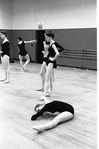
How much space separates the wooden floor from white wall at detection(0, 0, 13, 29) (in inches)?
335

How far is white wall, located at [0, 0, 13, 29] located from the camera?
14.1m

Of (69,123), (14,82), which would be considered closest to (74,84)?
(14,82)

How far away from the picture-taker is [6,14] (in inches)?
564

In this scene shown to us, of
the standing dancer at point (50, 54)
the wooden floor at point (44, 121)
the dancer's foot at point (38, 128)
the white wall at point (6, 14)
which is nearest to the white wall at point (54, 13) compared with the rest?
the white wall at point (6, 14)

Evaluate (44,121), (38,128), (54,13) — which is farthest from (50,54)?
(54,13)

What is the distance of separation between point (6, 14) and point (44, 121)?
39.0ft

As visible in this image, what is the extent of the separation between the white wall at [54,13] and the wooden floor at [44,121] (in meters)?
4.90

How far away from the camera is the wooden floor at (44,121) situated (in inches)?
117

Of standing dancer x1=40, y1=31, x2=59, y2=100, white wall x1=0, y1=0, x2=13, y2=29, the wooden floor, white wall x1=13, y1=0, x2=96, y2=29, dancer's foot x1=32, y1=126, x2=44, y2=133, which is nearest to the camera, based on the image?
the wooden floor

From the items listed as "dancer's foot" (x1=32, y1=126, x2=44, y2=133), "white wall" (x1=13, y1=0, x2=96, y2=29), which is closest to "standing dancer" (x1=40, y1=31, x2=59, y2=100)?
"dancer's foot" (x1=32, y1=126, x2=44, y2=133)

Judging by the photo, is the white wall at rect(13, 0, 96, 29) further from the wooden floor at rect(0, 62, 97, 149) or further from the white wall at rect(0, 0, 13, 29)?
the wooden floor at rect(0, 62, 97, 149)

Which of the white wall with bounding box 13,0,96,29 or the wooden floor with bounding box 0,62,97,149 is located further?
the white wall with bounding box 13,0,96,29

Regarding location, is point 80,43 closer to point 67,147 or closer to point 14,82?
point 14,82

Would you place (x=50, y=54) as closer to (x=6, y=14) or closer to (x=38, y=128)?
(x=38, y=128)
